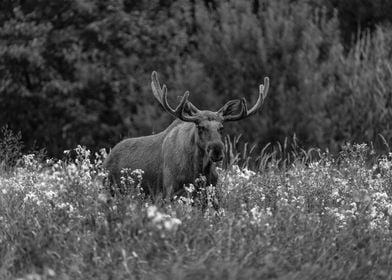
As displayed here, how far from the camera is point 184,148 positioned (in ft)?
29.9

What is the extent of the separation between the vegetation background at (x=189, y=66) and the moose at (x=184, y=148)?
4.58 m

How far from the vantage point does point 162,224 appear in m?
5.45

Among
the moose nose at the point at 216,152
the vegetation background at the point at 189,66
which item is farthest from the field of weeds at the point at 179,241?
the vegetation background at the point at 189,66

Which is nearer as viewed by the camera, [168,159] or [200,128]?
[200,128]

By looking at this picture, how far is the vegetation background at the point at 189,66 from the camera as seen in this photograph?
1493cm

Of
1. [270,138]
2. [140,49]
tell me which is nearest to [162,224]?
[270,138]

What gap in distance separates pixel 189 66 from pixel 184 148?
260 inches

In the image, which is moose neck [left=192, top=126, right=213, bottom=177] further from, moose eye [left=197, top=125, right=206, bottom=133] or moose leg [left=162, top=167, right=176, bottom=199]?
moose leg [left=162, top=167, right=176, bottom=199]

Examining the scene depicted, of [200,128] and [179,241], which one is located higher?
[179,241]

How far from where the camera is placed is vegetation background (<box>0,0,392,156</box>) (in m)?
14.9

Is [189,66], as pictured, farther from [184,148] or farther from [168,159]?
[184,148]

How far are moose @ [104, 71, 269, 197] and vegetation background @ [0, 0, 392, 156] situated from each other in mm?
4583

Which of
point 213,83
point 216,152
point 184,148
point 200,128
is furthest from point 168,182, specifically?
point 213,83

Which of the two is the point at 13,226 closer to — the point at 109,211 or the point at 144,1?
the point at 109,211
